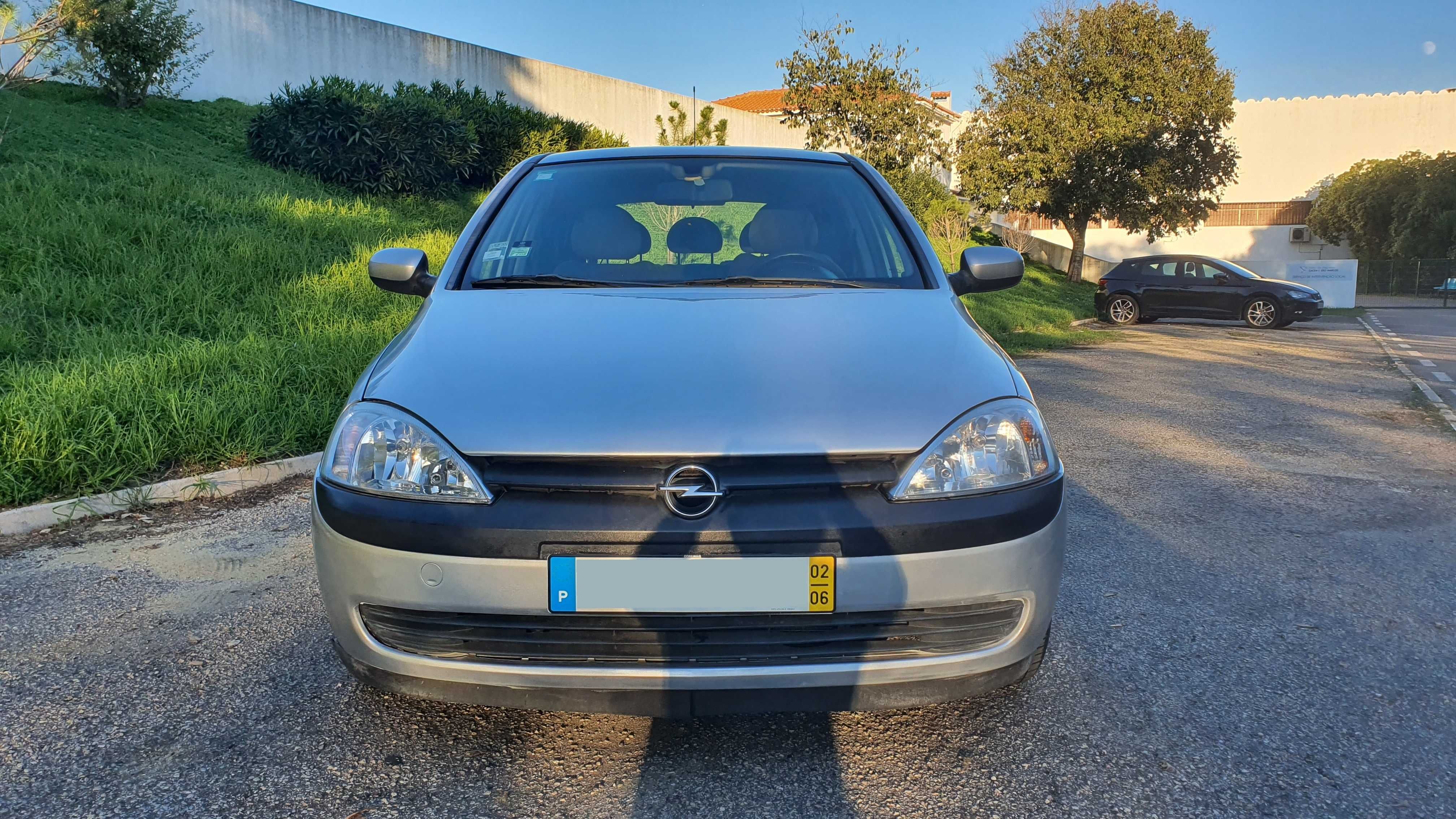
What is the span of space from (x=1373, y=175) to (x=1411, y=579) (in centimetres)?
3896

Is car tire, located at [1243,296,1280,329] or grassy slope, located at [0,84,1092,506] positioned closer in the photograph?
grassy slope, located at [0,84,1092,506]

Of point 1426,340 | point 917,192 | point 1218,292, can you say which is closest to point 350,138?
point 917,192

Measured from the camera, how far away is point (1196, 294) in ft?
57.5

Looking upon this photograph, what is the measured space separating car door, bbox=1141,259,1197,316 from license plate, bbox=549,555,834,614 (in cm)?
1792

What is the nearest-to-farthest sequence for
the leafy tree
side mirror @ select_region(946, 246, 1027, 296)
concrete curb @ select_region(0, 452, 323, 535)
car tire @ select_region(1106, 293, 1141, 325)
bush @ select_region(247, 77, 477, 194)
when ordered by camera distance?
side mirror @ select_region(946, 246, 1027, 296) → concrete curb @ select_region(0, 452, 323, 535) → bush @ select_region(247, 77, 477, 194) → car tire @ select_region(1106, 293, 1141, 325) → the leafy tree

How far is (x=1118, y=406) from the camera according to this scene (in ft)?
23.6

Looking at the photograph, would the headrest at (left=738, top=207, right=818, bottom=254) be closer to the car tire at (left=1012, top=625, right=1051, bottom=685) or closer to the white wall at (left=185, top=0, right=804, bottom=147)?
the car tire at (left=1012, top=625, right=1051, bottom=685)

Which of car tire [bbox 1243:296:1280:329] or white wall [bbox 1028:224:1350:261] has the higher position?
white wall [bbox 1028:224:1350:261]

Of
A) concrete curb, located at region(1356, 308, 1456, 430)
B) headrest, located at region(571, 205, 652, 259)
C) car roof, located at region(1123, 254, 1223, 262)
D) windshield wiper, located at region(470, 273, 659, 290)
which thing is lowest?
concrete curb, located at region(1356, 308, 1456, 430)

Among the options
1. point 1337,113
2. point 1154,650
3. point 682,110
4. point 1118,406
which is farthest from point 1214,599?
point 1337,113

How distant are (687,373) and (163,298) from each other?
19.0 feet

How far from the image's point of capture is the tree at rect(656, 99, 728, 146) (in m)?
22.4

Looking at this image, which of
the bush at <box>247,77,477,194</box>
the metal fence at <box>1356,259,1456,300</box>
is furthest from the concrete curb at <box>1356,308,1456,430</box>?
the metal fence at <box>1356,259,1456,300</box>

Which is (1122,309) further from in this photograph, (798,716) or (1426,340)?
(798,716)
